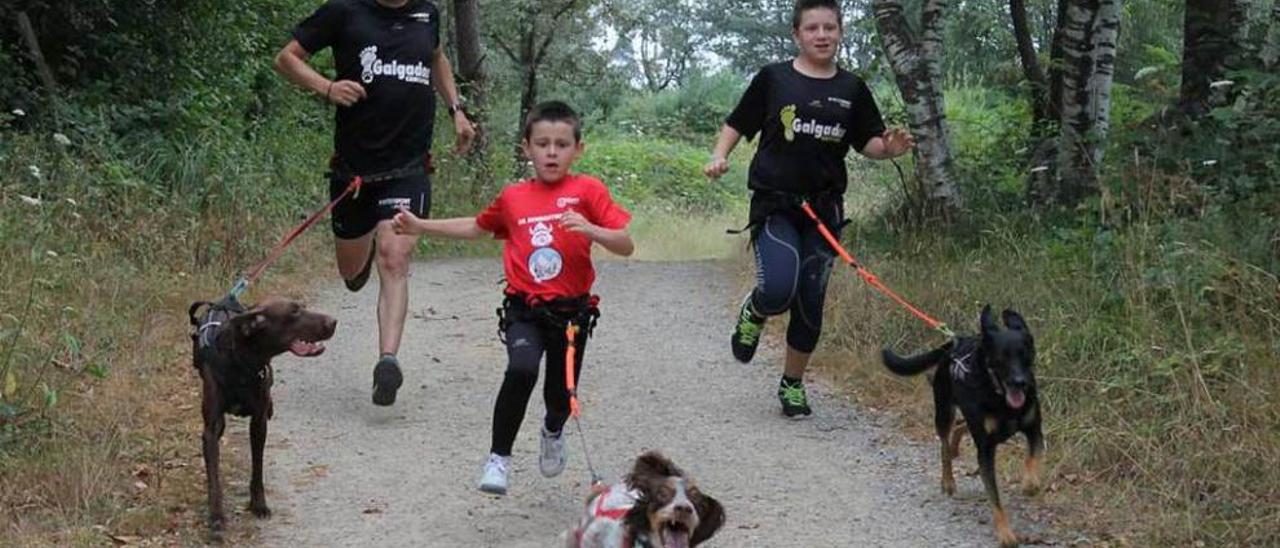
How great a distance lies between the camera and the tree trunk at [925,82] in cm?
1074

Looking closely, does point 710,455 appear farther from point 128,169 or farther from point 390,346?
point 128,169

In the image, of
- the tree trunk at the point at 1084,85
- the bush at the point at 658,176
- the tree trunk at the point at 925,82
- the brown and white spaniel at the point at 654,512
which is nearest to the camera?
the brown and white spaniel at the point at 654,512

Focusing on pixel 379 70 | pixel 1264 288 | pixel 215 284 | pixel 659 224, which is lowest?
pixel 659 224

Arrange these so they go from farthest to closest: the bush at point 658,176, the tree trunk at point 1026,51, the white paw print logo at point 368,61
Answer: the bush at point 658,176 < the tree trunk at point 1026,51 < the white paw print logo at point 368,61

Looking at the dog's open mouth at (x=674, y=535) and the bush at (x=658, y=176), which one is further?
the bush at (x=658, y=176)

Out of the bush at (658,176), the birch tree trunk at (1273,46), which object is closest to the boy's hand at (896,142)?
the birch tree trunk at (1273,46)

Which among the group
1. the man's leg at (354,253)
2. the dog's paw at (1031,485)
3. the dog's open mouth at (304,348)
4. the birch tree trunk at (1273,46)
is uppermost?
the birch tree trunk at (1273,46)

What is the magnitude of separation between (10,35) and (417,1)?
5854mm

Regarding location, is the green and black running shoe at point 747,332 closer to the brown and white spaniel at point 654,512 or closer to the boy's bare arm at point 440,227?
the boy's bare arm at point 440,227

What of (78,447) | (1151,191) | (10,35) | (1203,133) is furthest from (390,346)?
(10,35)

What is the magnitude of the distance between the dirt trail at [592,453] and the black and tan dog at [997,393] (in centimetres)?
25

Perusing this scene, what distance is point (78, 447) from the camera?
589 cm

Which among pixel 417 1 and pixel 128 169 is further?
pixel 128 169

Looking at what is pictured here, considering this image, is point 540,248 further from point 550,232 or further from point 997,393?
point 997,393
